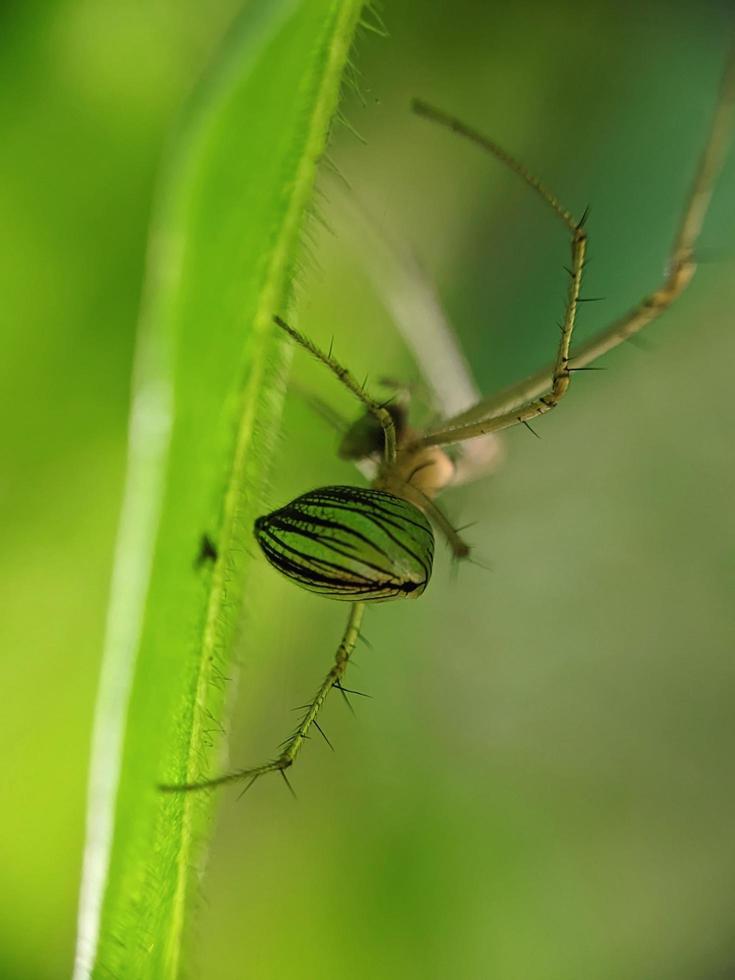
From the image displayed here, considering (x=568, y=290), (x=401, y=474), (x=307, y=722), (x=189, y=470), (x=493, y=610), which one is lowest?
(x=307, y=722)

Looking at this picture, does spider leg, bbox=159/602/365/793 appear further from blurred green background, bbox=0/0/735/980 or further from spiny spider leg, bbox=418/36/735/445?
spiny spider leg, bbox=418/36/735/445

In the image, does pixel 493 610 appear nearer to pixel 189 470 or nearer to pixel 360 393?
pixel 360 393

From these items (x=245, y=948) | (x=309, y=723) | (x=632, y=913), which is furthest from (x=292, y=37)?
(x=632, y=913)

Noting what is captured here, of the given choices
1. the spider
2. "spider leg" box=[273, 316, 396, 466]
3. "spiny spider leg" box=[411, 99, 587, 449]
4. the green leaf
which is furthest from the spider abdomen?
the green leaf

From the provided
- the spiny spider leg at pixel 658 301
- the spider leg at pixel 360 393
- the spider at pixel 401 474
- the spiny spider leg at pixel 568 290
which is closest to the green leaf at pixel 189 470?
the spider at pixel 401 474

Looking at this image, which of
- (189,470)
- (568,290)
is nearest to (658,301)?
(568,290)

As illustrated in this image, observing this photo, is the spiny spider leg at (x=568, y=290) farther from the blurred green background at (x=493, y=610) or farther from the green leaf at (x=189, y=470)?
the green leaf at (x=189, y=470)
